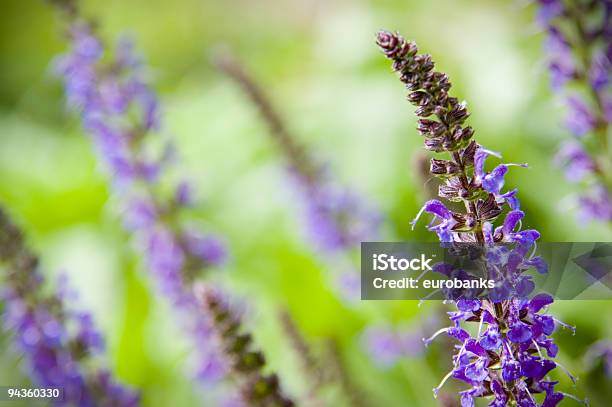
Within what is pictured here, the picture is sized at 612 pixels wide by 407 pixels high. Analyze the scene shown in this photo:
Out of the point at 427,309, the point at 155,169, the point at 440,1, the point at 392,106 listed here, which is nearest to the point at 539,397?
the point at 427,309

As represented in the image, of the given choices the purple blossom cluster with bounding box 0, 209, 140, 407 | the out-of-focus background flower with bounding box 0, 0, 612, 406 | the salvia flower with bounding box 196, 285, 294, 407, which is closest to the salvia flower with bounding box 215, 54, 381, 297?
the out-of-focus background flower with bounding box 0, 0, 612, 406

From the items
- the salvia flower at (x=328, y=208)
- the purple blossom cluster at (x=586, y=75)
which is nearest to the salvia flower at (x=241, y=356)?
the purple blossom cluster at (x=586, y=75)

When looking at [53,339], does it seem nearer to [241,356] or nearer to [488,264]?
[241,356]

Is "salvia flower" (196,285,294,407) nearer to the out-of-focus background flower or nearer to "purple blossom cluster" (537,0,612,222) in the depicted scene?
the out-of-focus background flower

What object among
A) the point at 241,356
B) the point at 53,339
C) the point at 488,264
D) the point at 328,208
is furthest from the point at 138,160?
the point at 488,264

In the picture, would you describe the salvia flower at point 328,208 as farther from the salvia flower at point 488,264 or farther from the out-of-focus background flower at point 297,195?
the salvia flower at point 488,264

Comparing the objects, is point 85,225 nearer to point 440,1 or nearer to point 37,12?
point 440,1
